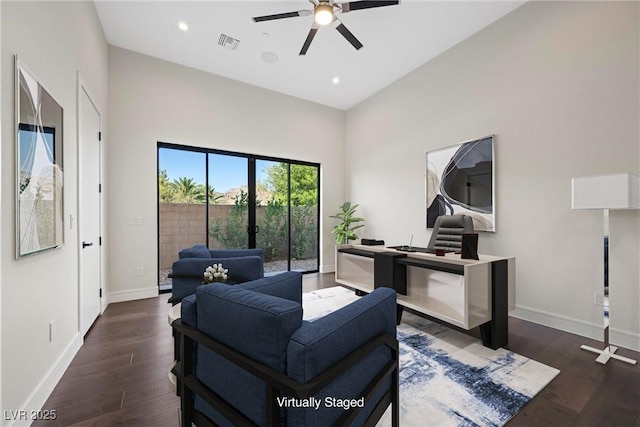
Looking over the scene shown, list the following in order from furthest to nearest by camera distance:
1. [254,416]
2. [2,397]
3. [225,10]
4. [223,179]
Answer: [223,179], [225,10], [2,397], [254,416]

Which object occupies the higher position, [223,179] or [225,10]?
[225,10]

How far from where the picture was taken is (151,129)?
4191 mm

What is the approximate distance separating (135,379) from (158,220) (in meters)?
2.81

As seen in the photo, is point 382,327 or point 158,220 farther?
point 158,220

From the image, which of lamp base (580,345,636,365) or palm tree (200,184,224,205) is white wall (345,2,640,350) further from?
palm tree (200,184,224,205)

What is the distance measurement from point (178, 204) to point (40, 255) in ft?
9.10

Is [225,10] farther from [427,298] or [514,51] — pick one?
[427,298]

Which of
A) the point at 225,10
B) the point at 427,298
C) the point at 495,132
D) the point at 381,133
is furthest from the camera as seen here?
the point at 381,133

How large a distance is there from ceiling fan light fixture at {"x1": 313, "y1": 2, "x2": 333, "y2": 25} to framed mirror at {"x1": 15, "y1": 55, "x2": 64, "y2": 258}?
239 centimetres

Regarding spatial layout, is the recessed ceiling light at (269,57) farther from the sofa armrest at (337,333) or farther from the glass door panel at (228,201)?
the sofa armrest at (337,333)

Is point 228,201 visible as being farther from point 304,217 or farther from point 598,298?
point 598,298

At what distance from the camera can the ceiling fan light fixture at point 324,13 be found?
273 centimetres

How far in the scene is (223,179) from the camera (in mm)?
4883

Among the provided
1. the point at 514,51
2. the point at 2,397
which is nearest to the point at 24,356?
the point at 2,397
